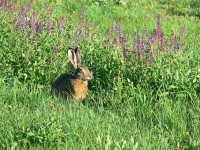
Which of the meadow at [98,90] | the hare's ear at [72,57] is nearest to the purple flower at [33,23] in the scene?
the meadow at [98,90]

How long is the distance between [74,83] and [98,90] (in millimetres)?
372

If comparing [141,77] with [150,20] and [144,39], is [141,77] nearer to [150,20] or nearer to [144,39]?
[144,39]

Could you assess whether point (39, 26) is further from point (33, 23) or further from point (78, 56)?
point (78, 56)

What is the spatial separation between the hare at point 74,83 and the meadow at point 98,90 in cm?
14

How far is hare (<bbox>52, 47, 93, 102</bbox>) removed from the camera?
22.4 ft

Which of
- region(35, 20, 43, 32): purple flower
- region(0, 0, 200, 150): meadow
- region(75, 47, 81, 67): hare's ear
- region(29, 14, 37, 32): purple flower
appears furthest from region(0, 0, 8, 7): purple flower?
region(75, 47, 81, 67): hare's ear

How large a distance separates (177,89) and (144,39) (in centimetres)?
98

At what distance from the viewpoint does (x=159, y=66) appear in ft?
22.0

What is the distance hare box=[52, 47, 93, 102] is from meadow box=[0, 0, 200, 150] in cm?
14

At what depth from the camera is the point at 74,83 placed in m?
6.94

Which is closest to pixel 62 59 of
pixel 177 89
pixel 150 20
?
pixel 177 89

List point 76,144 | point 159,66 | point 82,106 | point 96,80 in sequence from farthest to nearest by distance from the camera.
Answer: point 96,80, point 159,66, point 82,106, point 76,144

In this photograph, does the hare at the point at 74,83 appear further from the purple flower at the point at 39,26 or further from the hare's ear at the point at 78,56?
the purple flower at the point at 39,26

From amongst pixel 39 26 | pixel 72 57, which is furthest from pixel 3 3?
pixel 72 57
